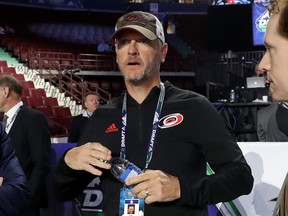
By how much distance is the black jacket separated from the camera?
1.49 meters

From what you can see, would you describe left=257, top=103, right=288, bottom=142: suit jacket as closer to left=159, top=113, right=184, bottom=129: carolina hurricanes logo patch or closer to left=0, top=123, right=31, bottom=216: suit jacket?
left=159, top=113, right=184, bottom=129: carolina hurricanes logo patch

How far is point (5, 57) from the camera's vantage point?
1691 cm

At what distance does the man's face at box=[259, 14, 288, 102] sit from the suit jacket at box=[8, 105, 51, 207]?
2401 millimetres

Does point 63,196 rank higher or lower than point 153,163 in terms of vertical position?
lower

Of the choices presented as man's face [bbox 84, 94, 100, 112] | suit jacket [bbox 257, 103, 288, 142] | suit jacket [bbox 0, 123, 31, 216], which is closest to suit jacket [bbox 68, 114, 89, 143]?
man's face [bbox 84, 94, 100, 112]

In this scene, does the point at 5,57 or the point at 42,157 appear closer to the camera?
the point at 42,157

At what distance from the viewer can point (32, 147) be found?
317 cm

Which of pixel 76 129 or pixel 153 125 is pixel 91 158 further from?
pixel 76 129

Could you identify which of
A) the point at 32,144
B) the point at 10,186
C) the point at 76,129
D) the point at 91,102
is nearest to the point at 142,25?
the point at 10,186

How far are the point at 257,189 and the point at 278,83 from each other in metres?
1.75

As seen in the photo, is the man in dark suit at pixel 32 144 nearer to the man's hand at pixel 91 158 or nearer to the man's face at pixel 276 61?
the man's hand at pixel 91 158

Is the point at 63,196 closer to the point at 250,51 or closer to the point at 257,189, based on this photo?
the point at 257,189

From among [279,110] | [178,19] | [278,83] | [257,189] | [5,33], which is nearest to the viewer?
[278,83]

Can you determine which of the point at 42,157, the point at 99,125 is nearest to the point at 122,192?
the point at 99,125
